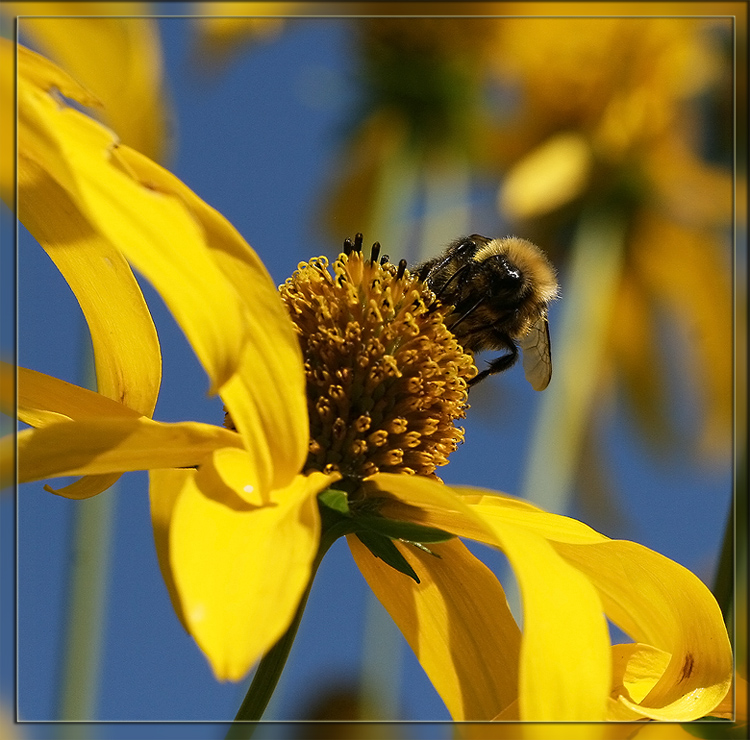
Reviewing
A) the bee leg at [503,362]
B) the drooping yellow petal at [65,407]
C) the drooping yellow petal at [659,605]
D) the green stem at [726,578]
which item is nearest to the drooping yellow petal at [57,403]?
the drooping yellow petal at [65,407]

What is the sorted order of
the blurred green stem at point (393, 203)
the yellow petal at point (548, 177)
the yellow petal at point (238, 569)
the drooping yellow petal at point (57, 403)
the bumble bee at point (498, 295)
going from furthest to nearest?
the yellow petal at point (548, 177) → the blurred green stem at point (393, 203) → the bumble bee at point (498, 295) → the drooping yellow petal at point (57, 403) → the yellow petal at point (238, 569)

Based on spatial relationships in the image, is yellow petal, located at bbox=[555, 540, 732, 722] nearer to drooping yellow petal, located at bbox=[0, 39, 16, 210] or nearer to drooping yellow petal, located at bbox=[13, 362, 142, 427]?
drooping yellow petal, located at bbox=[13, 362, 142, 427]

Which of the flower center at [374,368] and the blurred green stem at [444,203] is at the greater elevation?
the blurred green stem at [444,203]

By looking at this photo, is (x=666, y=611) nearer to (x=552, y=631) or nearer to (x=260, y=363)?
(x=552, y=631)

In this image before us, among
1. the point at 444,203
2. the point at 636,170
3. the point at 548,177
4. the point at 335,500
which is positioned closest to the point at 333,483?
the point at 335,500

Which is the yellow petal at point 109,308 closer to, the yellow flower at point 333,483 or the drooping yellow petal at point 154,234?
the yellow flower at point 333,483

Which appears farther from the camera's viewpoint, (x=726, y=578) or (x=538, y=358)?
(x=538, y=358)

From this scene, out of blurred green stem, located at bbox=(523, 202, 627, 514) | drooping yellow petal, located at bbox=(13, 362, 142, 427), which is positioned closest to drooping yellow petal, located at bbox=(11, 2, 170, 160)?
drooping yellow petal, located at bbox=(13, 362, 142, 427)
